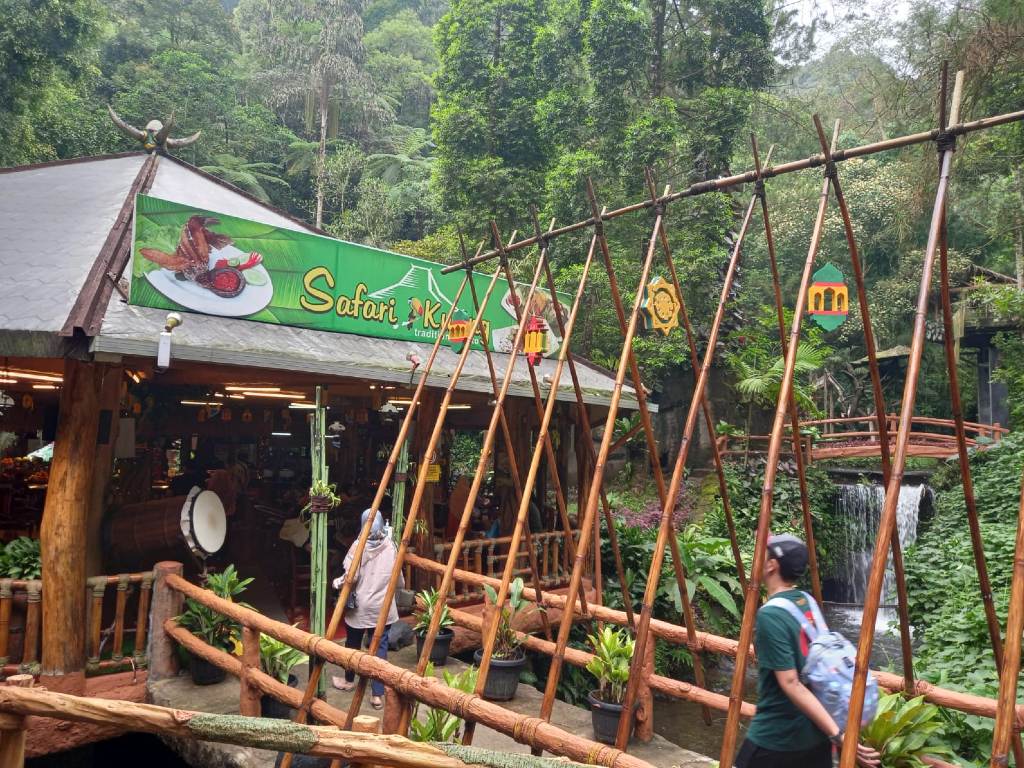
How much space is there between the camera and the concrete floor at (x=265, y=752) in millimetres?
5203

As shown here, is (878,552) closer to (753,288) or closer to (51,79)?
(51,79)

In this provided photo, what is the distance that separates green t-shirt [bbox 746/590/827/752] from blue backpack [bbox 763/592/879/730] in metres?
0.03

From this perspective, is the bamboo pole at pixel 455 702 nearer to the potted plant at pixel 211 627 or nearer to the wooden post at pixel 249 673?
the wooden post at pixel 249 673

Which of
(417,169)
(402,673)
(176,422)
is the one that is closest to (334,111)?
(417,169)

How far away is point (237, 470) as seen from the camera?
40.6ft

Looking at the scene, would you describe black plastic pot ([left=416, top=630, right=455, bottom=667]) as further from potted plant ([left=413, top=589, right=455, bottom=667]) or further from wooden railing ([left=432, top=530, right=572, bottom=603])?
wooden railing ([left=432, top=530, right=572, bottom=603])

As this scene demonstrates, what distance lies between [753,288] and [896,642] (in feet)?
56.2

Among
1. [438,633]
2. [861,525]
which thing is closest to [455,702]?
[438,633]

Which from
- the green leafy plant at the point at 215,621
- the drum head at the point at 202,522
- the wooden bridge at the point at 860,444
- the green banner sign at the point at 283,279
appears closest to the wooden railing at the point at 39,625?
the green leafy plant at the point at 215,621

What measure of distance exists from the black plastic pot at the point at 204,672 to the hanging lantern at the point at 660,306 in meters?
4.58

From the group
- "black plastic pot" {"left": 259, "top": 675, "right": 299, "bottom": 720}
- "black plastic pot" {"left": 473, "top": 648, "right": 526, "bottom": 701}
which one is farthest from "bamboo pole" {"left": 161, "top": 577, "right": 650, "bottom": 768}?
"black plastic pot" {"left": 473, "top": 648, "right": 526, "bottom": 701}

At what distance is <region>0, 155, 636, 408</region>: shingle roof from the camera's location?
6.30m

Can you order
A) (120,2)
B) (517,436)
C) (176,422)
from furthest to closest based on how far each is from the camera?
1. (120,2)
2. (176,422)
3. (517,436)

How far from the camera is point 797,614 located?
10.2 ft
